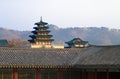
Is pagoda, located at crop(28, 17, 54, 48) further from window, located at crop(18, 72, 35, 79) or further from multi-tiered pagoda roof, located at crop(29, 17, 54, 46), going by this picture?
window, located at crop(18, 72, 35, 79)

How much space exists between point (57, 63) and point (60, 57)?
2070 mm

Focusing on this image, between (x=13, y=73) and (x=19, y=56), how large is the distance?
2.28 meters

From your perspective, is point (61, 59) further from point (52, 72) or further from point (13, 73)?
point (13, 73)

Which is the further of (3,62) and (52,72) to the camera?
(52,72)

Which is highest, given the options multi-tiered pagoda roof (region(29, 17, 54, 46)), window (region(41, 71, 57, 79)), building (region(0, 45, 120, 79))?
multi-tiered pagoda roof (region(29, 17, 54, 46))

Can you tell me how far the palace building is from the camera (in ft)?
127

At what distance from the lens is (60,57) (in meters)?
43.0

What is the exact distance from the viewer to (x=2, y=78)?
39.6 metres

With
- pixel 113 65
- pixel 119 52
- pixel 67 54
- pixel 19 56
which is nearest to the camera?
pixel 113 65

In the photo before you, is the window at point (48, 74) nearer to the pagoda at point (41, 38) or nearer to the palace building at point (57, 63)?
the palace building at point (57, 63)

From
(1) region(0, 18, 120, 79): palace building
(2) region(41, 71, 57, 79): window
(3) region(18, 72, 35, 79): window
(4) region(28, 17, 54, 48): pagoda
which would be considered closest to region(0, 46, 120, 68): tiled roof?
(1) region(0, 18, 120, 79): palace building

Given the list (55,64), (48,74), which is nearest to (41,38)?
(48,74)

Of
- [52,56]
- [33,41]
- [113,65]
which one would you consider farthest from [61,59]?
[33,41]

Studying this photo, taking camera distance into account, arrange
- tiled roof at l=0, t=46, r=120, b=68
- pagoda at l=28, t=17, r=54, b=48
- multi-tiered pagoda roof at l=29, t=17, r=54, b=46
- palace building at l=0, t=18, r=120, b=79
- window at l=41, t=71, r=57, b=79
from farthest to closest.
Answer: multi-tiered pagoda roof at l=29, t=17, r=54, b=46 < pagoda at l=28, t=17, r=54, b=48 < window at l=41, t=71, r=57, b=79 < palace building at l=0, t=18, r=120, b=79 < tiled roof at l=0, t=46, r=120, b=68
